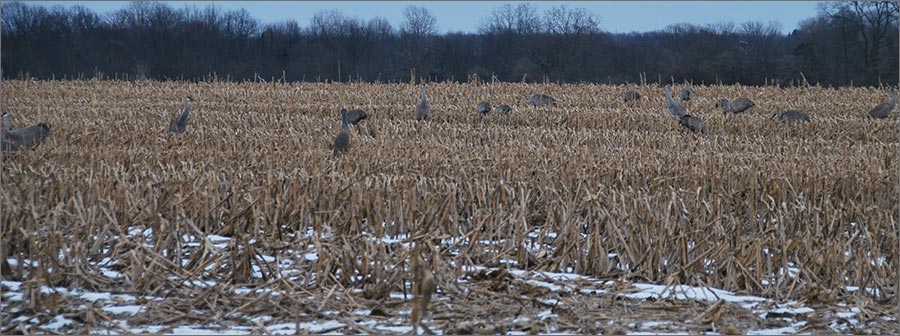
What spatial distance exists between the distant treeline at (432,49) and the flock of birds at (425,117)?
20274mm

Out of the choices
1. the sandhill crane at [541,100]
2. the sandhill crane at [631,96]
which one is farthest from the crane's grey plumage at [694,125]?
the sandhill crane at [631,96]

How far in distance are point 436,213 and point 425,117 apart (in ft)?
29.7

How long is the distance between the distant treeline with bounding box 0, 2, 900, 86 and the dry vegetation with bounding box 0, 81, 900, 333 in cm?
2687

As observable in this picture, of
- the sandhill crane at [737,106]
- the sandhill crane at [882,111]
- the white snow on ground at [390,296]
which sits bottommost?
the white snow on ground at [390,296]

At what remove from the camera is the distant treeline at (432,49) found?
38750 millimetres

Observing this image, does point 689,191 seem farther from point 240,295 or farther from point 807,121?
point 807,121

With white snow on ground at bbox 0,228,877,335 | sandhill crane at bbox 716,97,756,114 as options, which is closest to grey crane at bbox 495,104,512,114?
sandhill crane at bbox 716,97,756,114

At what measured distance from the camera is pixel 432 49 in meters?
45.4

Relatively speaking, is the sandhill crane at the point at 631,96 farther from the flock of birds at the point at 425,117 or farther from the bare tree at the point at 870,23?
the bare tree at the point at 870,23

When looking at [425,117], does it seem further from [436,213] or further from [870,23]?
[870,23]

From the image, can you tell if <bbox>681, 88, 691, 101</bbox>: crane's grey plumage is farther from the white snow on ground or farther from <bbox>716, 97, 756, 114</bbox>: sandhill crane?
the white snow on ground

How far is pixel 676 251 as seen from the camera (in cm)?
603

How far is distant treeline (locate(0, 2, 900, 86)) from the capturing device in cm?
3875

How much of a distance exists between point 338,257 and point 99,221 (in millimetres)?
1648
